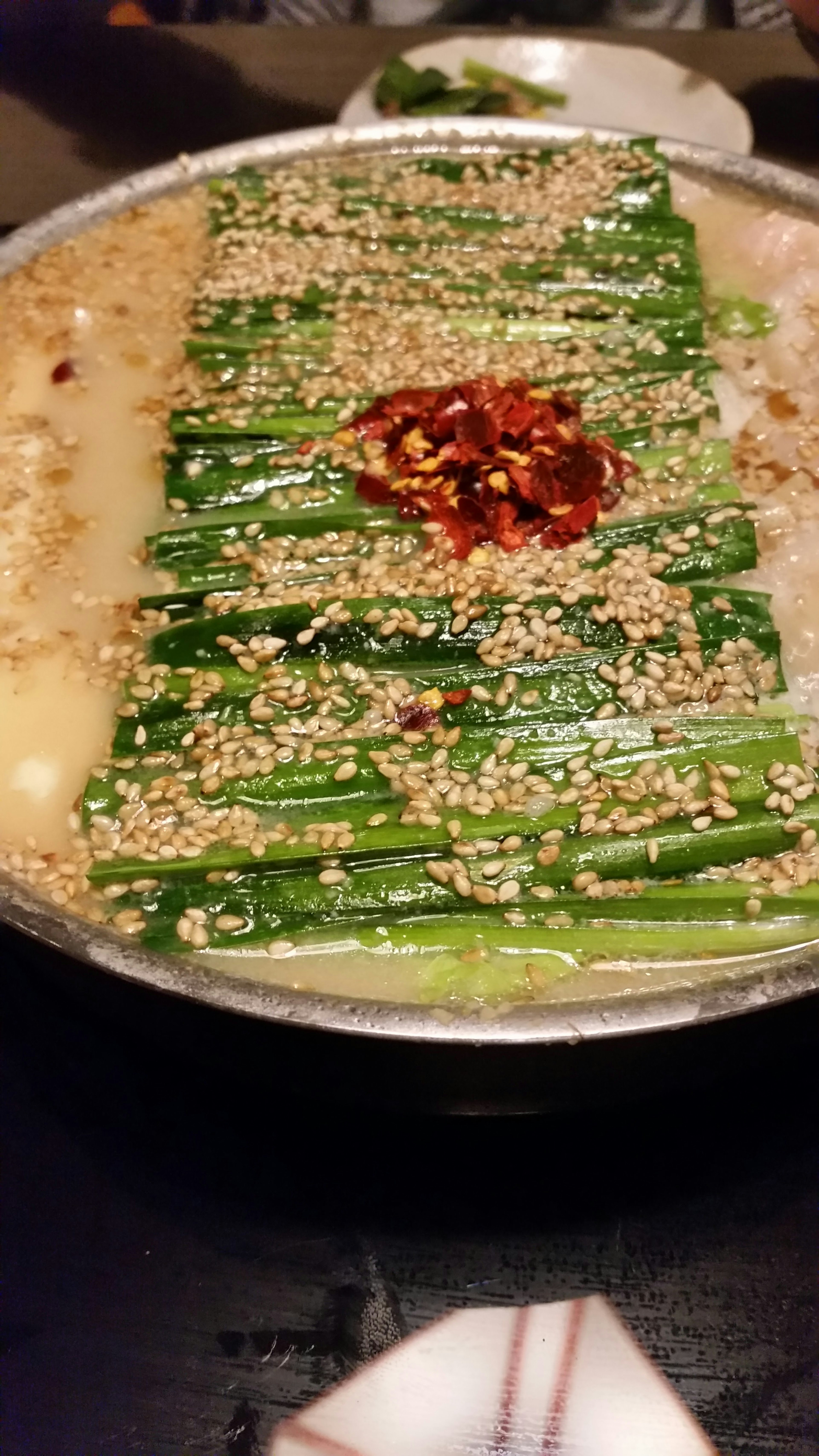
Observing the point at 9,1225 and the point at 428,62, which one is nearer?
the point at 9,1225

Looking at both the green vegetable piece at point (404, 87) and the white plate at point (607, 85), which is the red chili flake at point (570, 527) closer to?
the white plate at point (607, 85)

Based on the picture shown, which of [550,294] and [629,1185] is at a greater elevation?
[550,294]

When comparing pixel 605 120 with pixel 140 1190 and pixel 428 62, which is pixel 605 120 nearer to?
pixel 428 62

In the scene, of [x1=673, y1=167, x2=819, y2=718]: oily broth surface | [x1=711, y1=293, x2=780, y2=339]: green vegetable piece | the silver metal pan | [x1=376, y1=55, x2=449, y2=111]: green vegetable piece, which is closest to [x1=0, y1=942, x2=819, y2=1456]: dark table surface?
the silver metal pan

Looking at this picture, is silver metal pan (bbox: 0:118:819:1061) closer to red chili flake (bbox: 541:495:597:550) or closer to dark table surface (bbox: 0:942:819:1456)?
dark table surface (bbox: 0:942:819:1456)

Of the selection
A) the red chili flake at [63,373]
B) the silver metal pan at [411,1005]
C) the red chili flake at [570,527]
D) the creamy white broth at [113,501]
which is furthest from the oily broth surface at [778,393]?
the red chili flake at [63,373]

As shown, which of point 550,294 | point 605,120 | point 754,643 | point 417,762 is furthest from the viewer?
point 605,120

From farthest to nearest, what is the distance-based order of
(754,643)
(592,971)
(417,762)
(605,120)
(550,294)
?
(605,120) → (550,294) → (754,643) → (417,762) → (592,971)

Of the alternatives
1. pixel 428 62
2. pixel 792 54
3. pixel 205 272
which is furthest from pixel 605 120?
pixel 205 272
